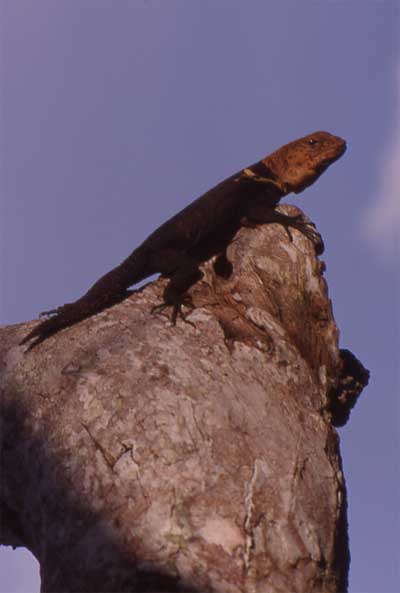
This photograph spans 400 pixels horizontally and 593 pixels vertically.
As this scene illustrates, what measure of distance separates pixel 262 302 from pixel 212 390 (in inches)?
38.9

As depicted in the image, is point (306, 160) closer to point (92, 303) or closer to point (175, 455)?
point (92, 303)

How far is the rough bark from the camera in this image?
2.31m

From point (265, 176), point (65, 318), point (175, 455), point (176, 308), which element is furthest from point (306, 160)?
point (175, 455)

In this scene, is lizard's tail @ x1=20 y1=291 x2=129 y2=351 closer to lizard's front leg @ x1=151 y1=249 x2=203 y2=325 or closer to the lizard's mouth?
lizard's front leg @ x1=151 y1=249 x2=203 y2=325

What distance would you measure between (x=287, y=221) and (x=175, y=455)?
2.32 meters

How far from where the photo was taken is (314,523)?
102 inches

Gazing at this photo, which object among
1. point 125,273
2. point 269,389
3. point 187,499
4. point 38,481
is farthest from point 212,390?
point 125,273

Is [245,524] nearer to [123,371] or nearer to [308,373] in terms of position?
[123,371]

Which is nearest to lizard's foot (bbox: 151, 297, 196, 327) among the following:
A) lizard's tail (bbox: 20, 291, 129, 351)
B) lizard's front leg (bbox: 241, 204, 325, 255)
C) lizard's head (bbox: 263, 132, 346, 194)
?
lizard's tail (bbox: 20, 291, 129, 351)

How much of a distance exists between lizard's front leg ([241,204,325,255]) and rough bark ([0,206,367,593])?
0.91m

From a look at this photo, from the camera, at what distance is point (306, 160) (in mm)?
5812

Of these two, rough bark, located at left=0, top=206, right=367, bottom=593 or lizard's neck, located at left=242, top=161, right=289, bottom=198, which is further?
lizard's neck, located at left=242, top=161, right=289, bottom=198

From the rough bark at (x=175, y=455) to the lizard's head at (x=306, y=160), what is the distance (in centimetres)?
253

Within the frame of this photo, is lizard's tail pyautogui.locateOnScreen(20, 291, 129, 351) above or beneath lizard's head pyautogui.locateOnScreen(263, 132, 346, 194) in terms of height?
beneath
